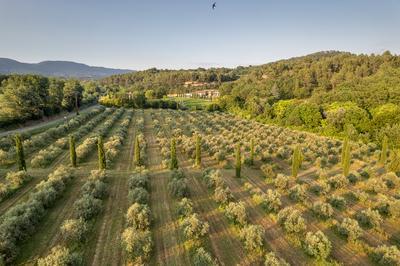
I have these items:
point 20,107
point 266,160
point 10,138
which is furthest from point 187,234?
point 20,107

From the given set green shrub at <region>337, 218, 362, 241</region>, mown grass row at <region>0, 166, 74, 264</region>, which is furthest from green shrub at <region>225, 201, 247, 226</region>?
mown grass row at <region>0, 166, 74, 264</region>

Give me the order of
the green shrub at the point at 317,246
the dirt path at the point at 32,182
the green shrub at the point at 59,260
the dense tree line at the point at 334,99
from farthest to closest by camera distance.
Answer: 1. the dense tree line at the point at 334,99
2. the dirt path at the point at 32,182
3. the green shrub at the point at 317,246
4. the green shrub at the point at 59,260

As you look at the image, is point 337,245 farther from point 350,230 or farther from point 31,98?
point 31,98

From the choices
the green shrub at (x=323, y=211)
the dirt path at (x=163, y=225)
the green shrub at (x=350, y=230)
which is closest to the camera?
the dirt path at (x=163, y=225)

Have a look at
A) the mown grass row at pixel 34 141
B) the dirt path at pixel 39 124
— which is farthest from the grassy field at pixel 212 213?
the dirt path at pixel 39 124

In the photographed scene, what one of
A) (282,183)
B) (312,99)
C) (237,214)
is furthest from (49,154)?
(312,99)

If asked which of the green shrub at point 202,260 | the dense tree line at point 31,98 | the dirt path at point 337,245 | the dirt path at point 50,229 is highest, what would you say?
the dense tree line at point 31,98

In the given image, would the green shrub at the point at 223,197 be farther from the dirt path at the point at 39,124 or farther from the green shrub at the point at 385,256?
the dirt path at the point at 39,124
